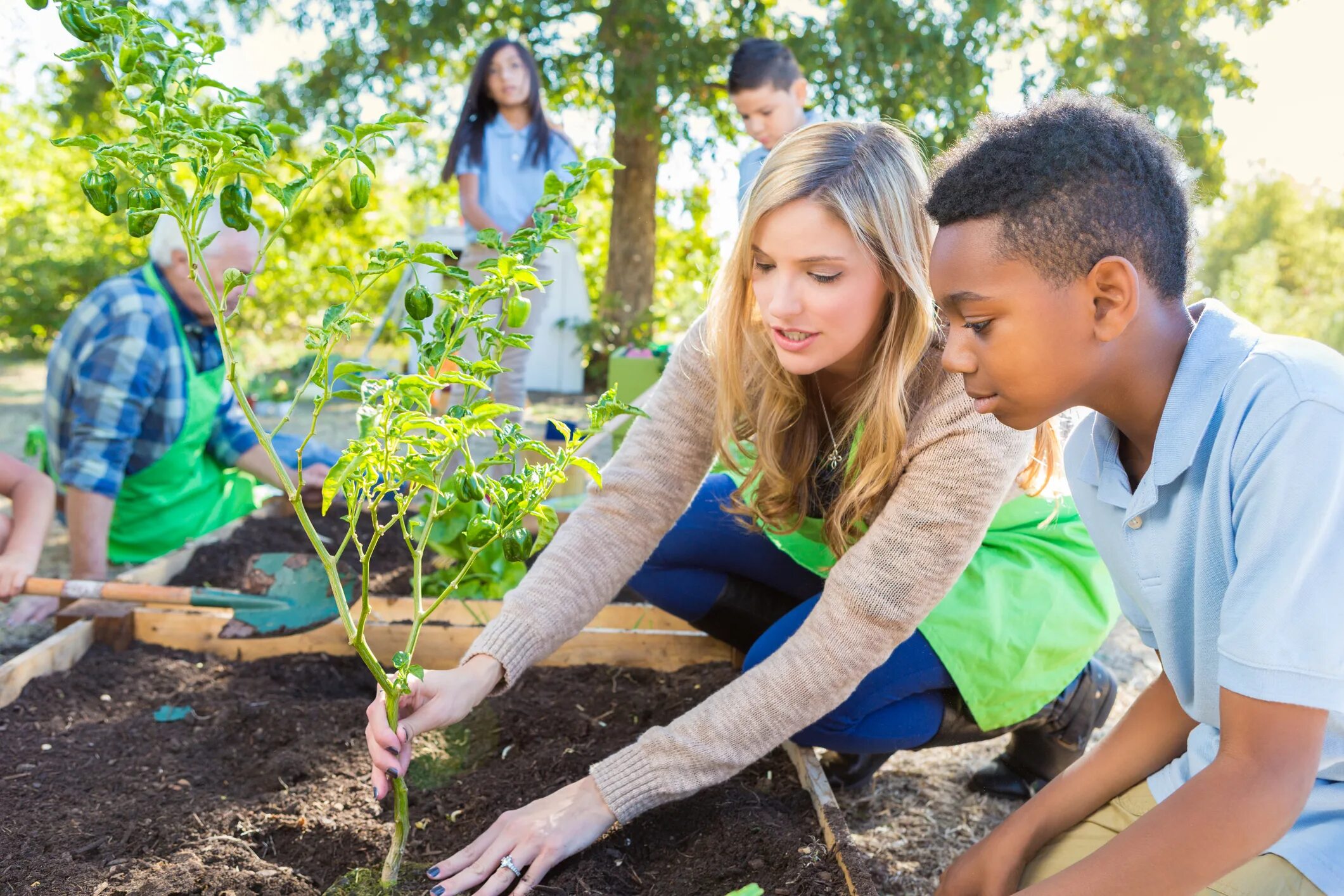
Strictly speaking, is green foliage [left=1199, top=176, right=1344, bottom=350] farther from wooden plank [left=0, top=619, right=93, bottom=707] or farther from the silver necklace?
wooden plank [left=0, top=619, right=93, bottom=707]

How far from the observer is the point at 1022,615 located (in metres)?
1.92

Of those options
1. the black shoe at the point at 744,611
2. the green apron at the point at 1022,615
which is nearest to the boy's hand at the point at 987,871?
the green apron at the point at 1022,615

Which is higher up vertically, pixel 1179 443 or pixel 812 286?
pixel 812 286

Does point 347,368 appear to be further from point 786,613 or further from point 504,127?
point 504,127

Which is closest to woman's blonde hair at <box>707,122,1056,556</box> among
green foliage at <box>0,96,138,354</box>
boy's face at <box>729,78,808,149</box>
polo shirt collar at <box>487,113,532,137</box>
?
boy's face at <box>729,78,808,149</box>

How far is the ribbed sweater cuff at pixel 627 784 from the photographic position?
155 cm

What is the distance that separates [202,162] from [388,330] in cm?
776

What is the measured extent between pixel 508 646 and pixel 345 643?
3.01 ft

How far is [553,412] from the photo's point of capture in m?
7.48

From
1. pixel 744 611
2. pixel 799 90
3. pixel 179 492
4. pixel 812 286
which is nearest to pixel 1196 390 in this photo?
pixel 812 286

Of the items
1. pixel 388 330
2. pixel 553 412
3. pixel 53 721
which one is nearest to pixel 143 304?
pixel 53 721

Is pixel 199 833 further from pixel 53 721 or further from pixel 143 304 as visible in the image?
pixel 143 304

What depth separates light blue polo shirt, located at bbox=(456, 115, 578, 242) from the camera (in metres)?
5.06

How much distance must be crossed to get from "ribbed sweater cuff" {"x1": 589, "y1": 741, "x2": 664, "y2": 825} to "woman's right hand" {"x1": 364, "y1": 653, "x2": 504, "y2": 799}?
0.22 meters
